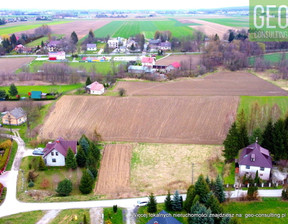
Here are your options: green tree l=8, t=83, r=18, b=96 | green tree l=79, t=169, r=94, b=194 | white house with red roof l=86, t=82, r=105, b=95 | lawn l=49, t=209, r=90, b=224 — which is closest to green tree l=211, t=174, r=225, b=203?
lawn l=49, t=209, r=90, b=224

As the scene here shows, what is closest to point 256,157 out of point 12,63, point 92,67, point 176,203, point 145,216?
point 176,203

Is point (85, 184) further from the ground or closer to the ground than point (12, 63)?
closer to the ground

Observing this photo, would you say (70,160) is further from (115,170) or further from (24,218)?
(24,218)

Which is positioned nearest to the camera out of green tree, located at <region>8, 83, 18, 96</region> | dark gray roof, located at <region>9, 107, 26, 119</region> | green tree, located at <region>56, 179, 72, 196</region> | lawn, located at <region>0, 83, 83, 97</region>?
Result: green tree, located at <region>56, 179, 72, 196</region>

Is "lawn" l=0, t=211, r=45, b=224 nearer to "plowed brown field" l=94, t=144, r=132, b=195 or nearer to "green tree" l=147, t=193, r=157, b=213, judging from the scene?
"plowed brown field" l=94, t=144, r=132, b=195

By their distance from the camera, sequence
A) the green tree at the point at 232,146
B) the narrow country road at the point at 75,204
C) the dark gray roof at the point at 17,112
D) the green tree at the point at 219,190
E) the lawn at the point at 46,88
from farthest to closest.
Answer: the lawn at the point at 46,88 < the dark gray roof at the point at 17,112 < the green tree at the point at 232,146 < the narrow country road at the point at 75,204 < the green tree at the point at 219,190

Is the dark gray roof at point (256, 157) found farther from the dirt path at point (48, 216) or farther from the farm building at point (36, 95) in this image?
the farm building at point (36, 95)

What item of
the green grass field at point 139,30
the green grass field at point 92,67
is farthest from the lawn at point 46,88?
the green grass field at point 139,30
